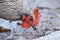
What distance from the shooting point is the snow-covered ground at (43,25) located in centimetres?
143

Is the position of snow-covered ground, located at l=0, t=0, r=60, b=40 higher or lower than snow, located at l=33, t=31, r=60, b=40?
higher

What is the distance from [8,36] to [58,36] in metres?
0.44

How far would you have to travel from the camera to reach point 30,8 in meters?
1.47

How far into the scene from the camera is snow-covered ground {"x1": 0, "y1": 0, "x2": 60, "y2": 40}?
143cm

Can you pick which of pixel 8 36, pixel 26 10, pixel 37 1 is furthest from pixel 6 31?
pixel 37 1

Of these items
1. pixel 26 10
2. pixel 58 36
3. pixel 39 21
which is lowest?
pixel 58 36

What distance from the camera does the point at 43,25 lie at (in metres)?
1.48

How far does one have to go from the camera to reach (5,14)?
1.44 metres

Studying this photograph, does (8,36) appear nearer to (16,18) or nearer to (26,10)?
(16,18)

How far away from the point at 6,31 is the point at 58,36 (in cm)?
46

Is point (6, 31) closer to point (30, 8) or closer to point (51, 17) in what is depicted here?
point (30, 8)

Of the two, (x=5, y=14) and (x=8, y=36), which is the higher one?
(x=5, y=14)

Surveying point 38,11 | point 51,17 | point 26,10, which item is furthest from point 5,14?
point 51,17

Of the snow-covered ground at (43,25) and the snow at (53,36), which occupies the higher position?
the snow-covered ground at (43,25)
